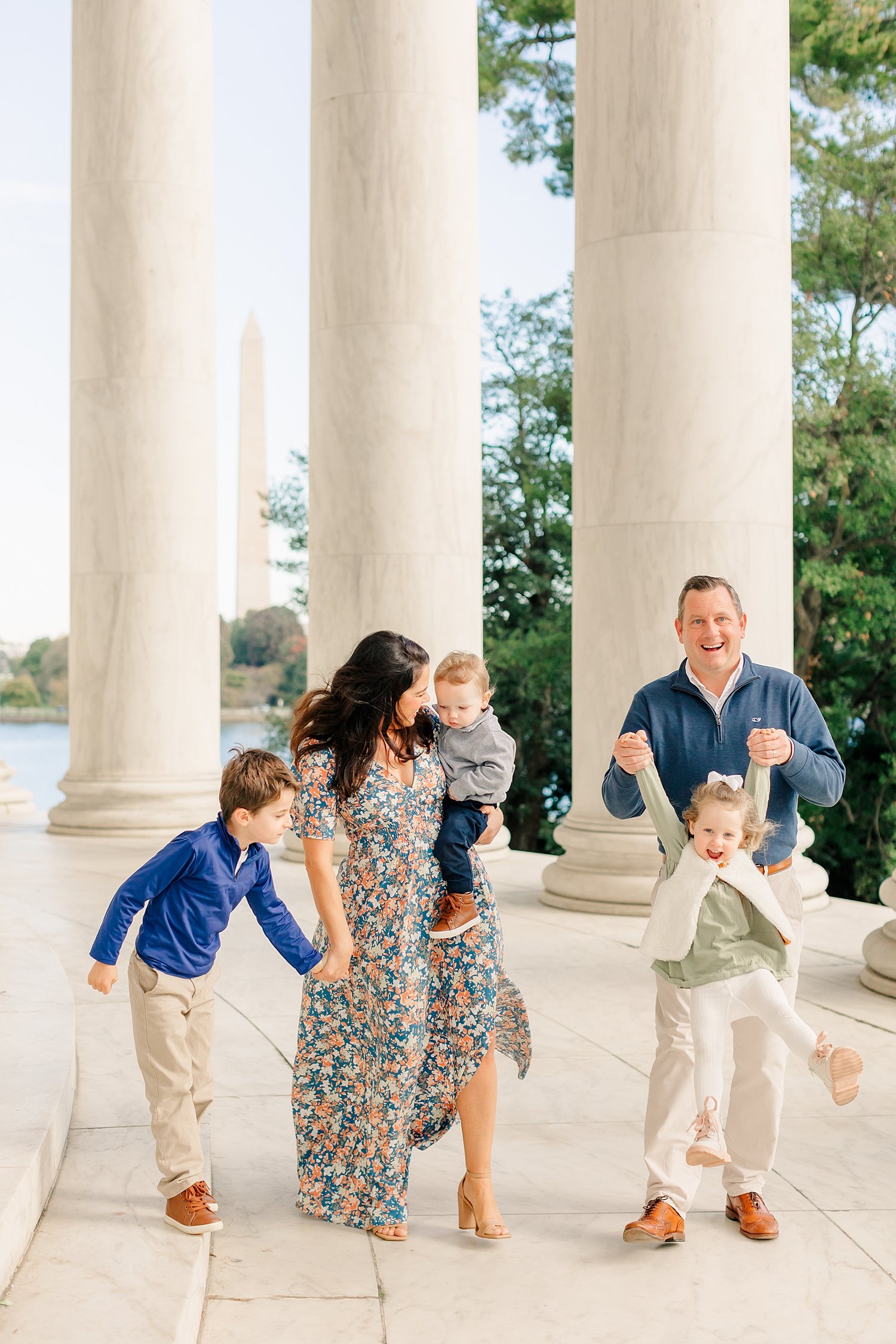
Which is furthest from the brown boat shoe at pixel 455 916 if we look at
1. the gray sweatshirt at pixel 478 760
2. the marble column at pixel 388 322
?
the marble column at pixel 388 322

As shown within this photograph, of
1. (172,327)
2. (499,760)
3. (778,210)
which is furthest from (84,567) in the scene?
(499,760)

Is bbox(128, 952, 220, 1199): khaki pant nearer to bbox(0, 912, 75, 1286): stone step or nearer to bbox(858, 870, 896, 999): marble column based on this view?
bbox(0, 912, 75, 1286): stone step

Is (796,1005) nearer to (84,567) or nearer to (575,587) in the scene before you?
(575,587)

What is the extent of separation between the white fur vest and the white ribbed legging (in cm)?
129

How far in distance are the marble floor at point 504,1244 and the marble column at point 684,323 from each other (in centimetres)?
2897

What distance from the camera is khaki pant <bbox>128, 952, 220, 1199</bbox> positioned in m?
37.0

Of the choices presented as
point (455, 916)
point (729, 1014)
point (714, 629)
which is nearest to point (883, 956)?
point (729, 1014)

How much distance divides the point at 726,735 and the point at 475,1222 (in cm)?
1518

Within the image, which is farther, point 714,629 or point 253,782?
point 714,629

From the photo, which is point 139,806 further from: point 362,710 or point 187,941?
point 362,710

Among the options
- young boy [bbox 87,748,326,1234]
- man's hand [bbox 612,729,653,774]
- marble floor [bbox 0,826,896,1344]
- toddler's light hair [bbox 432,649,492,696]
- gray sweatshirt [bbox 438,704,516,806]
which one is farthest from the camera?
toddler's light hair [bbox 432,649,492,696]

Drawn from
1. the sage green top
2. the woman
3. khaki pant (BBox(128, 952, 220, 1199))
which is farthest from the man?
khaki pant (BBox(128, 952, 220, 1199))

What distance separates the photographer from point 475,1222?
38.7 m

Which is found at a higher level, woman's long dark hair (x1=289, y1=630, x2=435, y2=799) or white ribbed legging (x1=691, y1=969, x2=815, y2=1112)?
woman's long dark hair (x1=289, y1=630, x2=435, y2=799)
